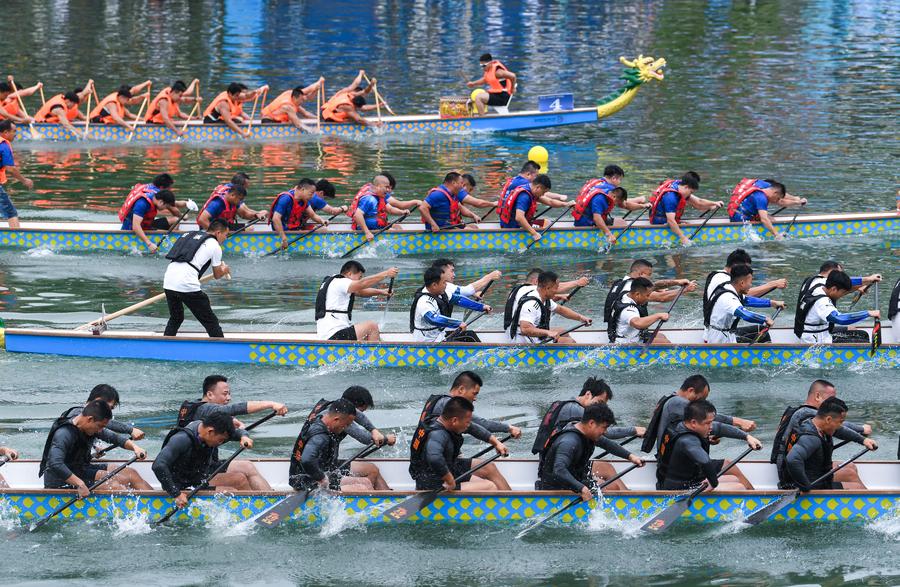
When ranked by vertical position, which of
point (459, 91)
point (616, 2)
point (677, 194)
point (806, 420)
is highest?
point (616, 2)

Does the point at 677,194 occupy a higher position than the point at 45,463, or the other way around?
the point at 677,194

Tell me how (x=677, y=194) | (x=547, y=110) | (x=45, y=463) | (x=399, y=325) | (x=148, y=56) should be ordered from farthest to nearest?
(x=148, y=56) → (x=547, y=110) → (x=677, y=194) → (x=399, y=325) → (x=45, y=463)

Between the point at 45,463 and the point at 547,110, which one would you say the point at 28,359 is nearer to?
the point at 45,463

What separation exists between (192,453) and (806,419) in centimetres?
600

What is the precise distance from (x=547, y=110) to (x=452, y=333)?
1706 centimetres

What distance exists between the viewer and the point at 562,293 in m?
18.7

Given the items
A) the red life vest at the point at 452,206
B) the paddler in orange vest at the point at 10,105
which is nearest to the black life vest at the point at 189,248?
the red life vest at the point at 452,206

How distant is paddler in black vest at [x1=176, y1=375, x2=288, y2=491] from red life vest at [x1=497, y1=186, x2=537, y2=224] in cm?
1030

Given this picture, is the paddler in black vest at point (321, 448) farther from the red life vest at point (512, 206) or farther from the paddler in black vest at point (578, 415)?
the red life vest at point (512, 206)

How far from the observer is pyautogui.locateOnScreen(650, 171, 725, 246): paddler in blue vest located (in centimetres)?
2353

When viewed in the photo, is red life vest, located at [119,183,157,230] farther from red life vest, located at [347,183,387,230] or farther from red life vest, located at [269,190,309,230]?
red life vest, located at [347,183,387,230]

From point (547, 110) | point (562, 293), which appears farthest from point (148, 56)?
point (562, 293)

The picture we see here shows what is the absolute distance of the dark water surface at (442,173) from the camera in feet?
43.5

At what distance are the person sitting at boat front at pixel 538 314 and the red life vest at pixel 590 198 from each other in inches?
234
